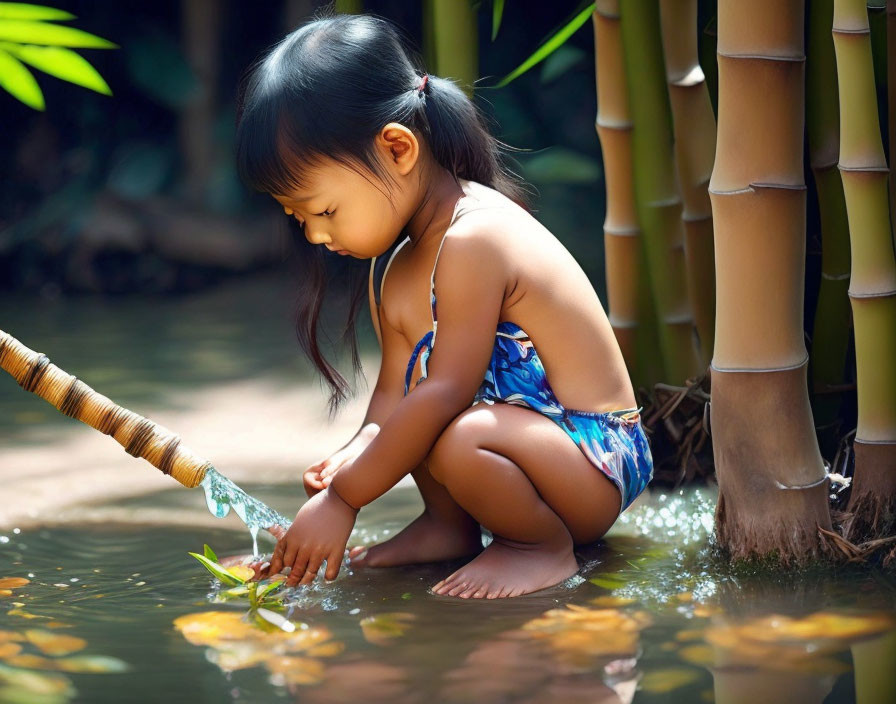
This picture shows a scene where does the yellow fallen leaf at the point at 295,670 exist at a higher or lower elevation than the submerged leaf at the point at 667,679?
higher

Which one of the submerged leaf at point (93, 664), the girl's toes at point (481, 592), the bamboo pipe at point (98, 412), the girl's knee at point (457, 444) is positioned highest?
the bamboo pipe at point (98, 412)

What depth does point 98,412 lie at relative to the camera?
1550 millimetres

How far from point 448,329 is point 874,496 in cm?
58

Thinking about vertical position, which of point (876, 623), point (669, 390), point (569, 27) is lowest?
point (876, 623)

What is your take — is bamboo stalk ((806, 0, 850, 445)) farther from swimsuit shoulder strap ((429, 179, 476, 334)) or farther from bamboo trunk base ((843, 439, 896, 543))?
swimsuit shoulder strap ((429, 179, 476, 334))

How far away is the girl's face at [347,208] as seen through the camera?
5.03 feet

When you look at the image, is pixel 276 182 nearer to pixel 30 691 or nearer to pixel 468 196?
pixel 468 196

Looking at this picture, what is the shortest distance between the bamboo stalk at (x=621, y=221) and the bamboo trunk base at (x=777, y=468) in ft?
1.51

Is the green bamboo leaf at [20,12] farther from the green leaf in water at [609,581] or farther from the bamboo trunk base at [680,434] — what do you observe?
the bamboo trunk base at [680,434]

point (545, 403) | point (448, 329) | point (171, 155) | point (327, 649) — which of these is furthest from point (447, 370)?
point (171, 155)

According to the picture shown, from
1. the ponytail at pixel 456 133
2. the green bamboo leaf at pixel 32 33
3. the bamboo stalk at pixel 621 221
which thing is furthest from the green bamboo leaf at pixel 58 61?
the bamboo stalk at pixel 621 221

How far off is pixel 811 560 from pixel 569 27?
80 centimetres

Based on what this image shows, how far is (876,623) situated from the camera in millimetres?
1326

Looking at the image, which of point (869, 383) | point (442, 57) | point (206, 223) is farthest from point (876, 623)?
point (206, 223)
